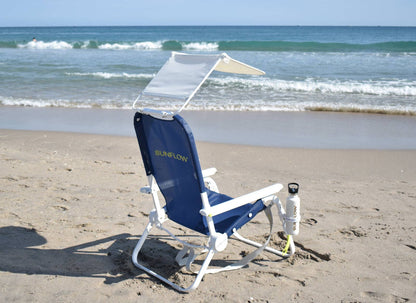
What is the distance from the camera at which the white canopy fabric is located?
9.78ft

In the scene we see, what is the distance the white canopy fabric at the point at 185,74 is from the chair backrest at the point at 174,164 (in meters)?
0.19

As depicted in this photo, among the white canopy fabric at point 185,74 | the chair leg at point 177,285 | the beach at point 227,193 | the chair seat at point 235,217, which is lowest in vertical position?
the beach at point 227,193

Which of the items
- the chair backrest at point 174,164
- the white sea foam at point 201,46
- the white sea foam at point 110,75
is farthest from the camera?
the white sea foam at point 201,46

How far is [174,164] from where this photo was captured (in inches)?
124

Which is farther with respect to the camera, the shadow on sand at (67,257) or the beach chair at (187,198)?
the shadow on sand at (67,257)

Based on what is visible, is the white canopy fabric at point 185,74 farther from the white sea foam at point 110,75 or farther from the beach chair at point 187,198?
the white sea foam at point 110,75

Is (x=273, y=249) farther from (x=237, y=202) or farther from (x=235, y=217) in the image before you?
(x=237, y=202)

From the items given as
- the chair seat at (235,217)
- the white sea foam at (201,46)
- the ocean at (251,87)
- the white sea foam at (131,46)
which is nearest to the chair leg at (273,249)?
the chair seat at (235,217)

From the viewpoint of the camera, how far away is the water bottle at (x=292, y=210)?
3309 millimetres

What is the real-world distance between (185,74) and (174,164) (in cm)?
62

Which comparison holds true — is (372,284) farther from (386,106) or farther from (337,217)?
(386,106)

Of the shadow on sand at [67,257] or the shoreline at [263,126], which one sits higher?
the shadow on sand at [67,257]

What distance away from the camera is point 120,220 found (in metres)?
4.23

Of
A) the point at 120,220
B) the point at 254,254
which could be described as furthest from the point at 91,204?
the point at 254,254
